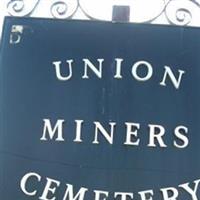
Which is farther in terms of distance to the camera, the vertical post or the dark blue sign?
the vertical post

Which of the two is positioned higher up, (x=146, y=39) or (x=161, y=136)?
(x=146, y=39)

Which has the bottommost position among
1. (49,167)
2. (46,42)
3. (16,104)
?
(49,167)

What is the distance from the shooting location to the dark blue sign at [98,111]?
4.26 m

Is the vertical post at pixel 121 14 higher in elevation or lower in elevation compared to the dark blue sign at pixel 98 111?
higher

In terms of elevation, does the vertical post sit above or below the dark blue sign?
above

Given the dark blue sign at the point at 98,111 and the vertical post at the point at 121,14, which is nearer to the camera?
the dark blue sign at the point at 98,111

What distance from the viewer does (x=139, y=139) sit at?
430cm

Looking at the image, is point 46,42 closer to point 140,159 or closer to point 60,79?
point 60,79

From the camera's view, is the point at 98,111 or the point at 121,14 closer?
the point at 98,111

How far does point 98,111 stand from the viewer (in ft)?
14.2

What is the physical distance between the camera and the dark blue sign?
4.26 metres

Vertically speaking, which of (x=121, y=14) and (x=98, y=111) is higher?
(x=121, y=14)

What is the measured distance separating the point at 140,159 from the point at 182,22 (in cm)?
86

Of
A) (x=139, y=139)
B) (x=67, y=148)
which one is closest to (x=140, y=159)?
(x=139, y=139)
